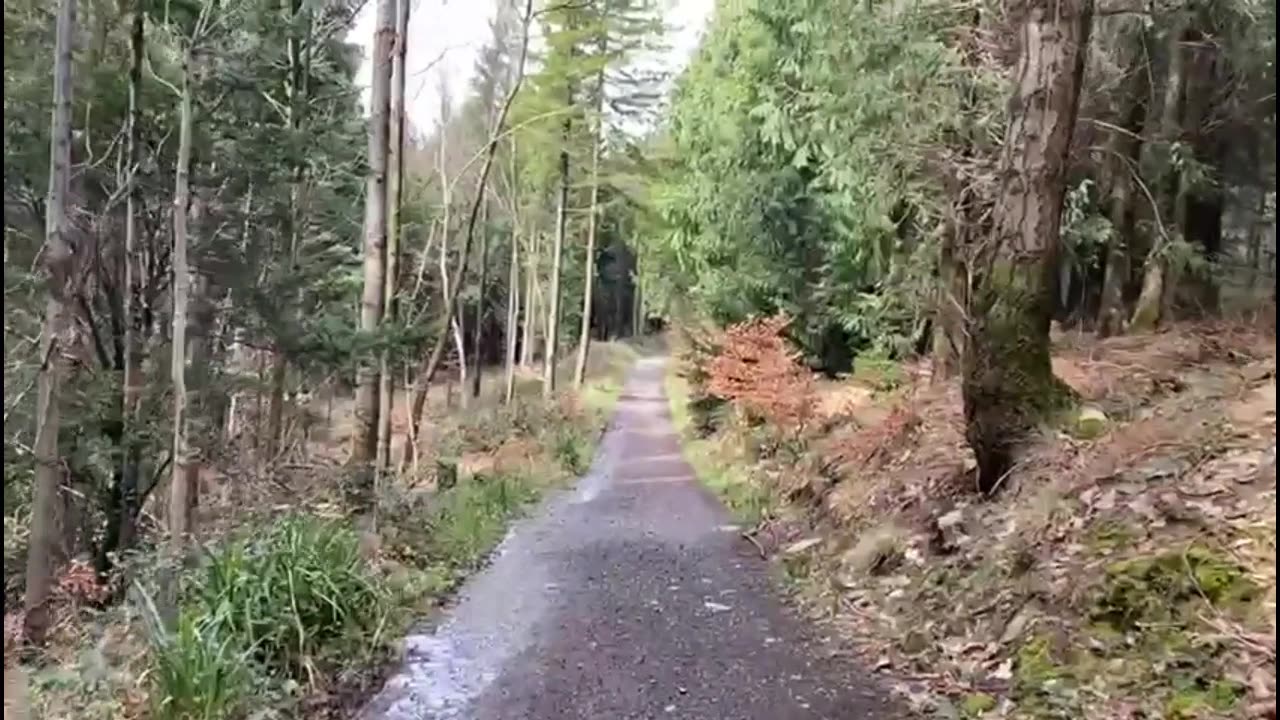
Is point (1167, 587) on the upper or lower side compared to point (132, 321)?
lower

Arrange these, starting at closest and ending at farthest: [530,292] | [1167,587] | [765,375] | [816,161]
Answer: [1167,587] → [765,375] → [816,161] → [530,292]

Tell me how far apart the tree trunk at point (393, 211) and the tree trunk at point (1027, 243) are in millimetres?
5432

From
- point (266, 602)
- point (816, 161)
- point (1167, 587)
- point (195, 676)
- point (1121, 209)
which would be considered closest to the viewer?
point (1167, 587)

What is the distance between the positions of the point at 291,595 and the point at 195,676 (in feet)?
3.74

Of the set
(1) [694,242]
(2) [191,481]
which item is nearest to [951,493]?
(2) [191,481]

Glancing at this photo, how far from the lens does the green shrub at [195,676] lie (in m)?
4.46

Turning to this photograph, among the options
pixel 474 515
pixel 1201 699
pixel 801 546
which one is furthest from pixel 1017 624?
pixel 474 515

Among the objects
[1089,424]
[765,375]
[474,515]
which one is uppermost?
[1089,424]

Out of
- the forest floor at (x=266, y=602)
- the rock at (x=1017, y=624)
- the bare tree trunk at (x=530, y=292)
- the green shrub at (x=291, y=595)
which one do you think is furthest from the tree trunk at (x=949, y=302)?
the bare tree trunk at (x=530, y=292)

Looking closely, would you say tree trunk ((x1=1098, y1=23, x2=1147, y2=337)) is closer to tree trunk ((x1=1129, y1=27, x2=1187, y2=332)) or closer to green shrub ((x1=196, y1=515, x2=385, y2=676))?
tree trunk ((x1=1129, y1=27, x2=1187, y2=332))

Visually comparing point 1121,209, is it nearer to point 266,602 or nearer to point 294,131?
point 294,131

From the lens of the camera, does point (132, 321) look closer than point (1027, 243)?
No

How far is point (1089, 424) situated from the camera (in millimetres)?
6496

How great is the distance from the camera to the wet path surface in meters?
5.11
